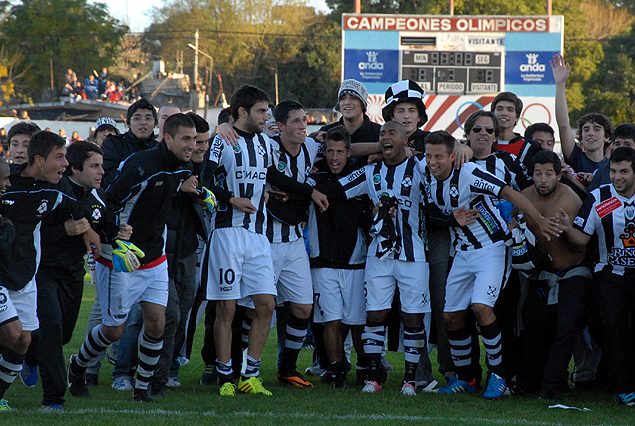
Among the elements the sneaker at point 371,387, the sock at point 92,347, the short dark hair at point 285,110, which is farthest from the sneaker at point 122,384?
the short dark hair at point 285,110

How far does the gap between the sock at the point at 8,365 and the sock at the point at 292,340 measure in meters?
2.29

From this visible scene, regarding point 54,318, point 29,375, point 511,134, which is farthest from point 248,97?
point 29,375

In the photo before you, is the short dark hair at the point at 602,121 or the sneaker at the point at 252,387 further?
the short dark hair at the point at 602,121

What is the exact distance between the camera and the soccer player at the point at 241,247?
6.02 meters

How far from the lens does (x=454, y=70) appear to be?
20281 millimetres

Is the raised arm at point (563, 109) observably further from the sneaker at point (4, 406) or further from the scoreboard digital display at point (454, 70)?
the scoreboard digital display at point (454, 70)

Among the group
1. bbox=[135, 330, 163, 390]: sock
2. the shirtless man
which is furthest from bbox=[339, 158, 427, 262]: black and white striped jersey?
bbox=[135, 330, 163, 390]: sock

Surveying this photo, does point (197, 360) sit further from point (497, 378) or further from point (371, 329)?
point (497, 378)

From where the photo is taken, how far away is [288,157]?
653cm

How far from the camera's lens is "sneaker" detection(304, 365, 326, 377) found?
704cm

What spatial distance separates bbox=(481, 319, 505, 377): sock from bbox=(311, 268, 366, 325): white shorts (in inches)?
44.5

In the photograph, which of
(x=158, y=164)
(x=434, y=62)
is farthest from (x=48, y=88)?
(x=158, y=164)

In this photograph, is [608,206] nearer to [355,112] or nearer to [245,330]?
[355,112]

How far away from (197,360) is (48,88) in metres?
42.5
